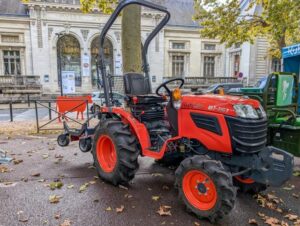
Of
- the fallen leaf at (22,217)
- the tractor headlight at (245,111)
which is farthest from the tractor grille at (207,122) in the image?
the fallen leaf at (22,217)

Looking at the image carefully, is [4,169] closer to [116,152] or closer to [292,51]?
[116,152]

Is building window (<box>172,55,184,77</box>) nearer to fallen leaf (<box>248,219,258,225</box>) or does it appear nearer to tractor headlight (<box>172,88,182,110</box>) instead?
tractor headlight (<box>172,88,182,110</box>)

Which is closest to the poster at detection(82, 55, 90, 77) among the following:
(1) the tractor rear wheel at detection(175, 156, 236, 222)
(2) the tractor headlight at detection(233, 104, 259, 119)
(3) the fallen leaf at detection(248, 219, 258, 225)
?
(1) the tractor rear wheel at detection(175, 156, 236, 222)

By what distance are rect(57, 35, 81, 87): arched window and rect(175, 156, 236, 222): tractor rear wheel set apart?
2708 cm

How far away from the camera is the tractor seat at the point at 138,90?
4.14m

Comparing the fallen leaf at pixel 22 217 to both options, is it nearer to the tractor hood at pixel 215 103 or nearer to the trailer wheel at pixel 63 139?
the tractor hood at pixel 215 103

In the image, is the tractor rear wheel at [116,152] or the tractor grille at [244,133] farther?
the tractor rear wheel at [116,152]

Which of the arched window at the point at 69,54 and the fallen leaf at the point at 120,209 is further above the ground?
the arched window at the point at 69,54

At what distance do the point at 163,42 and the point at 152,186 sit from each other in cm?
2802

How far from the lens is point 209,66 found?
111ft

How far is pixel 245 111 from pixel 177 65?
1182 inches

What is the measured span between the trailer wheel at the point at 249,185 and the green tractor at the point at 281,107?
1.34 metres

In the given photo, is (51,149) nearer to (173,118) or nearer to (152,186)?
(152,186)

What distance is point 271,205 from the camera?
3.56 metres
